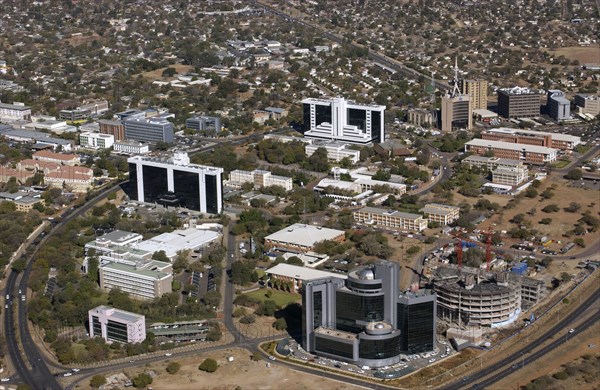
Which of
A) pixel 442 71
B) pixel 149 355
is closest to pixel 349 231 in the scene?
pixel 149 355

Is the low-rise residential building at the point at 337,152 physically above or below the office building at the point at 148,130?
below

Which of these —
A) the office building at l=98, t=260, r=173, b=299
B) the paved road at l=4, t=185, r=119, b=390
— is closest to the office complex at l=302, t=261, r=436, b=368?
the office building at l=98, t=260, r=173, b=299

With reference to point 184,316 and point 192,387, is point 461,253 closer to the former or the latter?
point 184,316

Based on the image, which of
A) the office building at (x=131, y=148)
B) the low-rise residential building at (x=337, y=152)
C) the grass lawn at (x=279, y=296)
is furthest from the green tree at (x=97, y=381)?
the office building at (x=131, y=148)

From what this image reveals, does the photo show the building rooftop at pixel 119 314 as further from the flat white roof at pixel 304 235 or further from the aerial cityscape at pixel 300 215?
the flat white roof at pixel 304 235

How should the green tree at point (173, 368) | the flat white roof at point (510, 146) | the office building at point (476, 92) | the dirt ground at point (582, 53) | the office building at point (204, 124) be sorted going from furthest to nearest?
the dirt ground at point (582, 53) < the office building at point (476, 92) < the office building at point (204, 124) < the flat white roof at point (510, 146) < the green tree at point (173, 368)

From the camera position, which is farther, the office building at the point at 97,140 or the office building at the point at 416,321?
the office building at the point at 97,140

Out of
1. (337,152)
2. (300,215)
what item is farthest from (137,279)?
(337,152)
